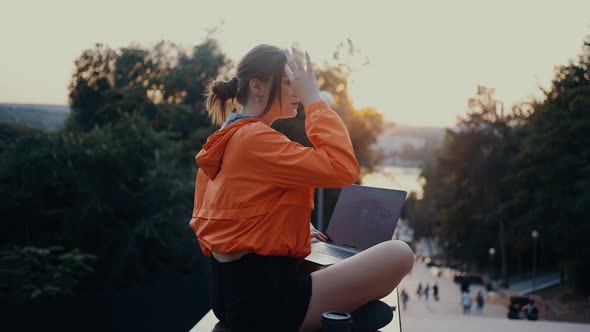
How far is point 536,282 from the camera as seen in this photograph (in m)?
28.4

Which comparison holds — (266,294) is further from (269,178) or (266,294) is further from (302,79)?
(302,79)

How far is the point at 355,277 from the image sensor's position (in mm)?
1809

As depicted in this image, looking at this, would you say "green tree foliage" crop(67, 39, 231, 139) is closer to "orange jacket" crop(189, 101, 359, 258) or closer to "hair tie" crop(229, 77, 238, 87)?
"hair tie" crop(229, 77, 238, 87)

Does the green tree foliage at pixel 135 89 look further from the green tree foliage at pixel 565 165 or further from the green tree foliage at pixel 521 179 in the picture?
the green tree foliage at pixel 521 179

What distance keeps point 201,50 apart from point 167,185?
39.8 ft

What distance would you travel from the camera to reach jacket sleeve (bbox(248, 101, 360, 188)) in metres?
1.65

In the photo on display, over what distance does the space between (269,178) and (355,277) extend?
0.48 meters

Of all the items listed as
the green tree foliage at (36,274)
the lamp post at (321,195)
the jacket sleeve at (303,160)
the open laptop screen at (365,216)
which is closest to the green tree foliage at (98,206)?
the green tree foliage at (36,274)

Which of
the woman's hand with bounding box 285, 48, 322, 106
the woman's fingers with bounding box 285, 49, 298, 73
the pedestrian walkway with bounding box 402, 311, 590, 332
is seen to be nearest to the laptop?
the woman's hand with bounding box 285, 48, 322, 106

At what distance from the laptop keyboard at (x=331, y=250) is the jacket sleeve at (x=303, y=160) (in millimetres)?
610

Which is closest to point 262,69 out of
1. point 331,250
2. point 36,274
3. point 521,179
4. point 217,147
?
point 217,147

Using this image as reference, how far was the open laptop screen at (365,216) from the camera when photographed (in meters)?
2.30

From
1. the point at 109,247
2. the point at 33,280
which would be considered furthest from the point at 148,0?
the point at 33,280

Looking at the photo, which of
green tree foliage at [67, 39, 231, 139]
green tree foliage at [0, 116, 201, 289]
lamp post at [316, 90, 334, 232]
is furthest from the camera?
green tree foliage at [67, 39, 231, 139]
